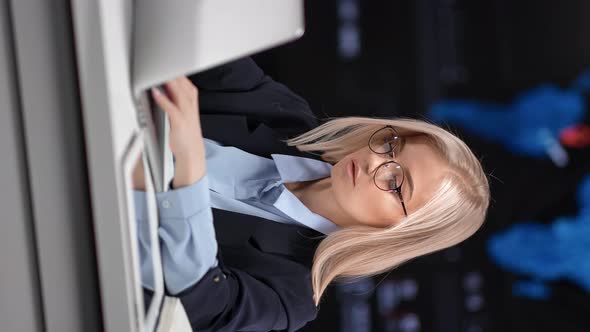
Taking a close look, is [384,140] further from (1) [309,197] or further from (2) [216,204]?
(2) [216,204]

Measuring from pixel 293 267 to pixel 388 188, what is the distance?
0.24 meters

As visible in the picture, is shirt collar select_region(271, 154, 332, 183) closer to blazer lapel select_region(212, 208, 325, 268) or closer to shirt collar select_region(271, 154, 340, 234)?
shirt collar select_region(271, 154, 340, 234)

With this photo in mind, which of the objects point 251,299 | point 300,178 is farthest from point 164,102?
point 300,178

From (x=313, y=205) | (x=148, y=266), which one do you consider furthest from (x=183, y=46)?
(x=313, y=205)

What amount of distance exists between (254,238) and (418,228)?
33 centimetres

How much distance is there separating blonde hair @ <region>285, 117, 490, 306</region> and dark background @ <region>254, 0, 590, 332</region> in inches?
26.0

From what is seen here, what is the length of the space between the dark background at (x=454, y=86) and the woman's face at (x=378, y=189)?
0.78 metres

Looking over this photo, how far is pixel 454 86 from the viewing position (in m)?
2.17

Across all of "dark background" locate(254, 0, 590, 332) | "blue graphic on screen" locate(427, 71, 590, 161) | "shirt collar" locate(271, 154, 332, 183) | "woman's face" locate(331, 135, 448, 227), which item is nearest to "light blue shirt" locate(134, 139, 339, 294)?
"shirt collar" locate(271, 154, 332, 183)

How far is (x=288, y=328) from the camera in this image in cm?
127

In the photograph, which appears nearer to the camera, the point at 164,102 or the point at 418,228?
the point at 164,102

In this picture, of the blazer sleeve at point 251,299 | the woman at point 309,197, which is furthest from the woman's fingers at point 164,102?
→ the woman at point 309,197

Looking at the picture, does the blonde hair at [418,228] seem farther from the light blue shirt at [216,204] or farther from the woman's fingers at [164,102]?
the woman's fingers at [164,102]

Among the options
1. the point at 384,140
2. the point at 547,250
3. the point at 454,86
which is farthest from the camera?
the point at 454,86
